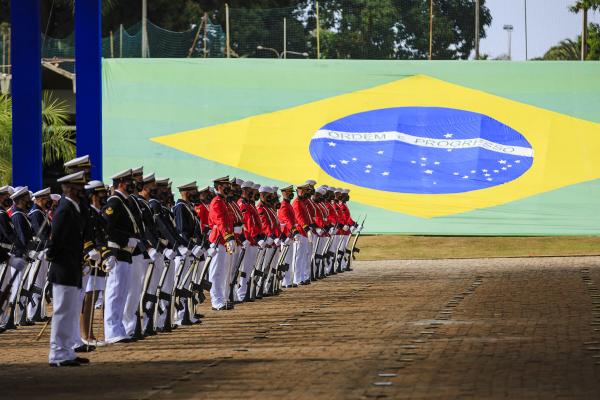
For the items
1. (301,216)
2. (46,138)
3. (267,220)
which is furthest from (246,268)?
(46,138)

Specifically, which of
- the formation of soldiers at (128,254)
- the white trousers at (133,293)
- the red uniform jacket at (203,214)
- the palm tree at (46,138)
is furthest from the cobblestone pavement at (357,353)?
the palm tree at (46,138)

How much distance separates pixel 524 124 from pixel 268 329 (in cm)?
2723

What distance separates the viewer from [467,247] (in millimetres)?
45000

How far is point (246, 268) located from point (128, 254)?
804 centimetres

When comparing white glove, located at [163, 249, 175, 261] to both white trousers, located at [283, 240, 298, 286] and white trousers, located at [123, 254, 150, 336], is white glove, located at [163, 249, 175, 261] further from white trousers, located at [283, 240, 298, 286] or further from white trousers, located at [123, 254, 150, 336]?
white trousers, located at [283, 240, 298, 286]

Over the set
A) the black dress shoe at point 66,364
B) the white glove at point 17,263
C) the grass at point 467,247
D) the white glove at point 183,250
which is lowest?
the grass at point 467,247

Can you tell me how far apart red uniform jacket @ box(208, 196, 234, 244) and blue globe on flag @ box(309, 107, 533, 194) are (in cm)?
2036

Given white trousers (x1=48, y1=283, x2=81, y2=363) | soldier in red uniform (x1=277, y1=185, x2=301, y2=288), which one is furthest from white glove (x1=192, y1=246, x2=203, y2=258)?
soldier in red uniform (x1=277, y1=185, x2=301, y2=288)

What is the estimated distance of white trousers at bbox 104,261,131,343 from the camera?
1733 cm

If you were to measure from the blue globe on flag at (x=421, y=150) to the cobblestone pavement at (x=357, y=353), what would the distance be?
17978 millimetres

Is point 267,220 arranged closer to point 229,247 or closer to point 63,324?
point 229,247

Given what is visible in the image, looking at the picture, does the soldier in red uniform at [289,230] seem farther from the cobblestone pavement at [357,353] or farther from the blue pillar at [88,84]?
the blue pillar at [88,84]

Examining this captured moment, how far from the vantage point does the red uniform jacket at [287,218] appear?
1179 inches

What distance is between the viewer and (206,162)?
1758 inches
